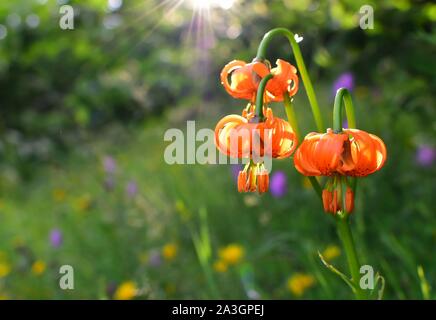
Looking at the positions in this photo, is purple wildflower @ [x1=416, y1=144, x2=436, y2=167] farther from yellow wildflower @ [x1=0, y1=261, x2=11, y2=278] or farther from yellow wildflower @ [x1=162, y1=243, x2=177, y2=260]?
yellow wildflower @ [x1=0, y1=261, x2=11, y2=278]

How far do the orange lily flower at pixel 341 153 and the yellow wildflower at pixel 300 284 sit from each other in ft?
3.42

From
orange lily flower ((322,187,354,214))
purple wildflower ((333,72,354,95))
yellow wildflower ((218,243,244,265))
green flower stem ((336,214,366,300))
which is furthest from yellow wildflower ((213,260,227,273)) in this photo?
orange lily flower ((322,187,354,214))

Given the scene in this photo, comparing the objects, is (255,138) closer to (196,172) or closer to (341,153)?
(341,153)

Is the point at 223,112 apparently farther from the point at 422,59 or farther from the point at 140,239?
the point at 422,59

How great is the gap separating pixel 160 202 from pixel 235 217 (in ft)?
1.27

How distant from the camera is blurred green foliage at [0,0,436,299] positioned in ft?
6.73

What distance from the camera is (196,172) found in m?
3.17

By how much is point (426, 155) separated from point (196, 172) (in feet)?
4.17

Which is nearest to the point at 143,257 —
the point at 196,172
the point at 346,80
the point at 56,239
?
the point at 56,239

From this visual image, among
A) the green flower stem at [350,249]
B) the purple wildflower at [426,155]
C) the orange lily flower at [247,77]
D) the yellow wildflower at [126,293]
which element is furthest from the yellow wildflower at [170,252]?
the orange lily flower at [247,77]

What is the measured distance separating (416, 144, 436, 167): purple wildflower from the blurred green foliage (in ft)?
0.21

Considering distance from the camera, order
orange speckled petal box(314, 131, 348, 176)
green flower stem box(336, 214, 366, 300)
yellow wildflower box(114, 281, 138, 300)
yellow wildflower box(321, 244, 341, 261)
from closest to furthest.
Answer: orange speckled petal box(314, 131, 348, 176)
green flower stem box(336, 214, 366, 300)
yellow wildflower box(114, 281, 138, 300)
yellow wildflower box(321, 244, 341, 261)

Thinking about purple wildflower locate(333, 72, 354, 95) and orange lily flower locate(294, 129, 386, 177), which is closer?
orange lily flower locate(294, 129, 386, 177)

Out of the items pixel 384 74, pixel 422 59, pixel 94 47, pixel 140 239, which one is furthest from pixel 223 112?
pixel 422 59
